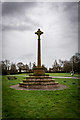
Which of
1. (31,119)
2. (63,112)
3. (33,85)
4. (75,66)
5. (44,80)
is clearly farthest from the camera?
(75,66)

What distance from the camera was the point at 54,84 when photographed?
11773 millimetres

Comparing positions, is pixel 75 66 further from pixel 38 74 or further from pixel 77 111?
pixel 77 111

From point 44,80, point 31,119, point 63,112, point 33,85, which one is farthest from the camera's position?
point 44,80

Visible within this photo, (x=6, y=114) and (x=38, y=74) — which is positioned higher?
(x=38, y=74)

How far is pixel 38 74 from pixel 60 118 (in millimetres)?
9939

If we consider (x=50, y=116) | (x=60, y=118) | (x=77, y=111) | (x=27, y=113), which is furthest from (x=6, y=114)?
(x=77, y=111)

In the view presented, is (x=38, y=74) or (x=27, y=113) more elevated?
(x=38, y=74)

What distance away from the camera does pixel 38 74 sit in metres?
13.9

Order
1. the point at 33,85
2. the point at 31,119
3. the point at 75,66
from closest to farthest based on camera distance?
the point at 31,119
the point at 33,85
the point at 75,66

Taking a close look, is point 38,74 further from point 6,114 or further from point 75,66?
point 75,66

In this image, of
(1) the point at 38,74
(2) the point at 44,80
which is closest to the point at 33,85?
(2) the point at 44,80

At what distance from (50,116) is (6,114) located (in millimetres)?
1795

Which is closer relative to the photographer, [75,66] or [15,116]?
[15,116]

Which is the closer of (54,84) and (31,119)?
(31,119)
